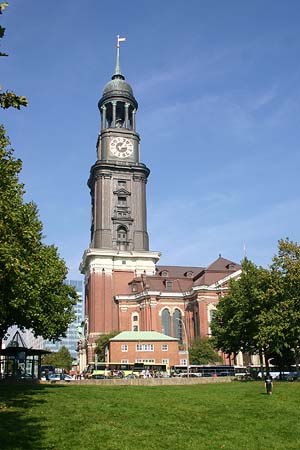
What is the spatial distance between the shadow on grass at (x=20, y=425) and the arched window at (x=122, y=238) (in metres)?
74.9

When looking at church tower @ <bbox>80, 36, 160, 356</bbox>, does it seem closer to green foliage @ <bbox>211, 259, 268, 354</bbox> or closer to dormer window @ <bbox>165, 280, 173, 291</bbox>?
dormer window @ <bbox>165, 280, 173, 291</bbox>

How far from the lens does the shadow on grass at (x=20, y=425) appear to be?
627 inches

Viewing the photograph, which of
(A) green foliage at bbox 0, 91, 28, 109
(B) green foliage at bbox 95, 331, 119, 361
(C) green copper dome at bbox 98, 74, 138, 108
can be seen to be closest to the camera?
(A) green foliage at bbox 0, 91, 28, 109

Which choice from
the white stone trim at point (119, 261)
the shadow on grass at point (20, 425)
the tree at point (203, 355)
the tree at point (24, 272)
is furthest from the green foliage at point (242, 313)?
the white stone trim at point (119, 261)

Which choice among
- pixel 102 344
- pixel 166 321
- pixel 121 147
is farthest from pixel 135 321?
pixel 121 147

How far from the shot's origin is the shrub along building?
9531cm

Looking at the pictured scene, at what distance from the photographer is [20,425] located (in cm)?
1917

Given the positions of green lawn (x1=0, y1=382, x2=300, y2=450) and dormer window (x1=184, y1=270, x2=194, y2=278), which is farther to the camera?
dormer window (x1=184, y1=270, x2=194, y2=278)

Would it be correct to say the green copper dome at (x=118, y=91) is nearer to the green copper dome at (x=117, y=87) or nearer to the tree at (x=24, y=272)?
the green copper dome at (x=117, y=87)

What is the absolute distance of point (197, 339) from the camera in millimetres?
83750

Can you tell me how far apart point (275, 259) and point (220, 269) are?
5042 centimetres

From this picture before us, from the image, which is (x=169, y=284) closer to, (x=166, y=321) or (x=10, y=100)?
(x=166, y=321)

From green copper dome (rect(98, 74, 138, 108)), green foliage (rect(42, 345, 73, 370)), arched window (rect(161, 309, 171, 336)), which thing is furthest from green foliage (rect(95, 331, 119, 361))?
green foliage (rect(42, 345, 73, 370))

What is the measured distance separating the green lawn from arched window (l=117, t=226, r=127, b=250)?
7156cm
